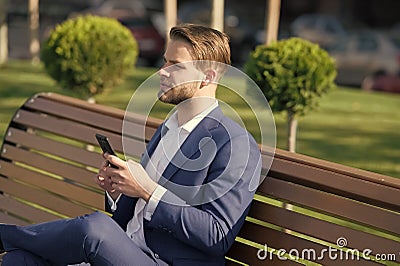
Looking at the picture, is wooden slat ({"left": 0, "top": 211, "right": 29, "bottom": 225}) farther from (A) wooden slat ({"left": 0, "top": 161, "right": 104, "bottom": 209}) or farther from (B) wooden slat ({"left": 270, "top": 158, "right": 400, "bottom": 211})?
(B) wooden slat ({"left": 270, "top": 158, "right": 400, "bottom": 211})

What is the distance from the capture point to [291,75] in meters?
6.99

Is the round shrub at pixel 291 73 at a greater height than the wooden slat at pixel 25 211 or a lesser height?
greater

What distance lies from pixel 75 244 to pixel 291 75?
12.9 feet

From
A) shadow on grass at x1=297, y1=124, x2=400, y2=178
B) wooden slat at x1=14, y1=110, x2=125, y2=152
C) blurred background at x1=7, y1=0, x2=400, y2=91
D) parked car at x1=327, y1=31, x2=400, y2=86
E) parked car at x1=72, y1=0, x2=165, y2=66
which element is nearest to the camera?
wooden slat at x1=14, y1=110, x2=125, y2=152

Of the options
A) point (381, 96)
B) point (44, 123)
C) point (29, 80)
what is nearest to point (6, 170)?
point (44, 123)

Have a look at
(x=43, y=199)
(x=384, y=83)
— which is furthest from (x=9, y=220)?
(x=384, y=83)

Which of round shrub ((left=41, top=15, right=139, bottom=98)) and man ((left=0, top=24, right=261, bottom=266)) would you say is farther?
round shrub ((left=41, top=15, right=139, bottom=98))

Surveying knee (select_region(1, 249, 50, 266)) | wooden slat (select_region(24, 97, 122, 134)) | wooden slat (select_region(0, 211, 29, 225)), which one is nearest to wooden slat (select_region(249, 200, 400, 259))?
knee (select_region(1, 249, 50, 266))

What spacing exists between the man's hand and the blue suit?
7 centimetres

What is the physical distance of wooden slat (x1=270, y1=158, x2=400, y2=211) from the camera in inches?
126

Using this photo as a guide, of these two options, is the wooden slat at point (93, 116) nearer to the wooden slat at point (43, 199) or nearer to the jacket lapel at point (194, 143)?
the wooden slat at point (43, 199)

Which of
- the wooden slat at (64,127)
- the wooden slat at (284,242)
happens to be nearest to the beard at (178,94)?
the wooden slat at (284,242)

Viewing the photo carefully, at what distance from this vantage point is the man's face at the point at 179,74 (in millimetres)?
3438

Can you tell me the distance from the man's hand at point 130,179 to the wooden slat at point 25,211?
4.37 feet
